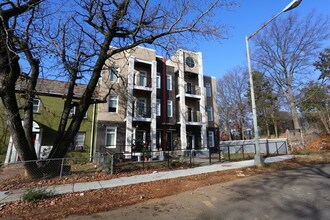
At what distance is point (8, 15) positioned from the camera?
866cm

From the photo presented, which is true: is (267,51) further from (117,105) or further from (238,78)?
(117,105)

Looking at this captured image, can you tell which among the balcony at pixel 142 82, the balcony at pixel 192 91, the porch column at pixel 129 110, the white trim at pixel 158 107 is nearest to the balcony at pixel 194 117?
the balcony at pixel 192 91

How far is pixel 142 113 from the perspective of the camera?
19.2 m

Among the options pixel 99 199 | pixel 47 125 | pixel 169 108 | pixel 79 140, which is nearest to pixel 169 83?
pixel 169 108

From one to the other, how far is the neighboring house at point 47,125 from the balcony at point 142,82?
4.76 m

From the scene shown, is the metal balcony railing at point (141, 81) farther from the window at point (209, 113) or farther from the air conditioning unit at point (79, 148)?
the window at point (209, 113)

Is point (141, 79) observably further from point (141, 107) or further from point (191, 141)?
point (191, 141)

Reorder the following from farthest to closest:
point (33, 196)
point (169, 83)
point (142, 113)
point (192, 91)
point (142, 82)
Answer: point (192, 91) → point (169, 83) → point (142, 82) → point (142, 113) → point (33, 196)

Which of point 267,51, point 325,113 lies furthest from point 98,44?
point 325,113

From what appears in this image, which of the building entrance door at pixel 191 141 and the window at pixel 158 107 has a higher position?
the window at pixel 158 107

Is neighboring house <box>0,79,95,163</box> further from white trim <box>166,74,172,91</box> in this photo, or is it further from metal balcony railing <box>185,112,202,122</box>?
metal balcony railing <box>185,112,202,122</box>

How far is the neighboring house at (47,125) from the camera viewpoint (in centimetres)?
1473

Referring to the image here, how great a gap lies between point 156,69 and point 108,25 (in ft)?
33.3

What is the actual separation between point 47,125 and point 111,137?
507cm
